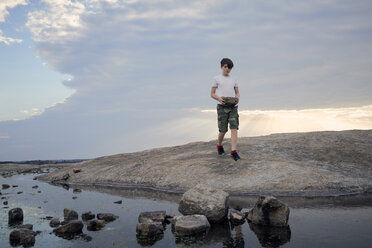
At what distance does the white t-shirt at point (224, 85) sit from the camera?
10.6m

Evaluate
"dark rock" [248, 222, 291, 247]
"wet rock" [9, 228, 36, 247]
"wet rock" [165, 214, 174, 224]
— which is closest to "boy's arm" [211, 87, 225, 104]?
"wet rock" [165, 214, 174, 224]

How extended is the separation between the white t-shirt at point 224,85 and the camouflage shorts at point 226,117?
1.59ft

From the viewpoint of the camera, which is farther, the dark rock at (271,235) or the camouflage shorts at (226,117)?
the camouflage shorts at (226,117)

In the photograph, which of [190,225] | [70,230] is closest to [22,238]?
[70,230]

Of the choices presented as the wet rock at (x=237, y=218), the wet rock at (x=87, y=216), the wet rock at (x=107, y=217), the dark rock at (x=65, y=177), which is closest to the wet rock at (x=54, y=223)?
the wet rock at (x=87, y=216)

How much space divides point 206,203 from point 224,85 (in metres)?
5.32

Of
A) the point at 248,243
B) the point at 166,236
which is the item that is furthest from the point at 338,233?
the point at 166,236

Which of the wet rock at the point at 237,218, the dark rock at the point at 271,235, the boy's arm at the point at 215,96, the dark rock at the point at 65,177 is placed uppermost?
the boy's arm at the point at 215,96

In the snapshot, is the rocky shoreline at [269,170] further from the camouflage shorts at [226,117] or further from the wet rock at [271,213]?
the wet rock at [271,213]

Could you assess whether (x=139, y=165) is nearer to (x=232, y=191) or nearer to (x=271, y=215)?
(x=232, y=191)

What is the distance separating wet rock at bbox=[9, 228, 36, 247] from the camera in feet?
16.6

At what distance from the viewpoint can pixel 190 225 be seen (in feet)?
17.4

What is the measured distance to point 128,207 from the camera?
788cm

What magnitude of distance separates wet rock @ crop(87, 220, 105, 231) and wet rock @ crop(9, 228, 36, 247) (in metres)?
0.96
